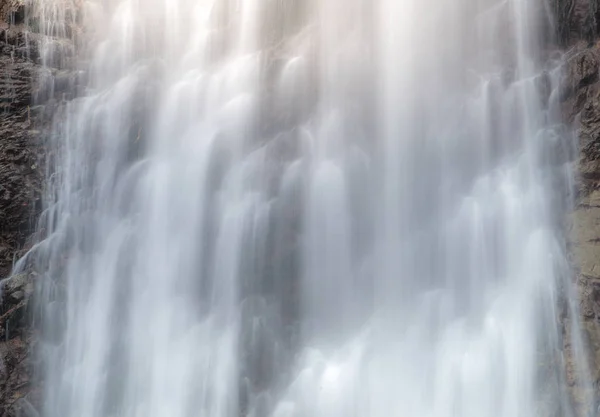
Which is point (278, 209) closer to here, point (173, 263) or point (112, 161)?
point (173, 263)

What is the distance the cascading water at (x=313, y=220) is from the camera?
9.14 m

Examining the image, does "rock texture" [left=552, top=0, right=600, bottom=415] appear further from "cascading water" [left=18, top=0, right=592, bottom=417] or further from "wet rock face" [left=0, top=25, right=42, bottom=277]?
"wet rock face" [left=0, top=25, right=42, bottom=277]

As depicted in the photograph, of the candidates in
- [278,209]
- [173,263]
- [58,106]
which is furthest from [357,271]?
[58,106]

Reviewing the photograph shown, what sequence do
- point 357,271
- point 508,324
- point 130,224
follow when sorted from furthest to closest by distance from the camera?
1. point 130,224
2. point 357,271
3. point 508,324

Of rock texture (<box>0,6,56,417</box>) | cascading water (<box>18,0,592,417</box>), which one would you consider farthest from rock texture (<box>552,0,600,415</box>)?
rock texture (<box>0,6,56,417</box>)

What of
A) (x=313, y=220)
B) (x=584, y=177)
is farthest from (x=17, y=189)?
(x=584, y=177)

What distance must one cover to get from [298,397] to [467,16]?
299 inches

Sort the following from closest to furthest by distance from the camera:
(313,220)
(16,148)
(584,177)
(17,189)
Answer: (584,177) < (313,220) < (17,189) < (16,148)

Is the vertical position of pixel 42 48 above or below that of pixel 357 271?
above

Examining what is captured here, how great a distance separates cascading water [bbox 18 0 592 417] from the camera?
9.14 m

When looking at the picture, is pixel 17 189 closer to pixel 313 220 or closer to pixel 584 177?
pixel 313 220

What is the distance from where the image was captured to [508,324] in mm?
8898

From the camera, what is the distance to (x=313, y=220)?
10328mm

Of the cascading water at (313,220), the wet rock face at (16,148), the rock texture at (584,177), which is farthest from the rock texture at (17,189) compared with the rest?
the rock texture at (584,177)
